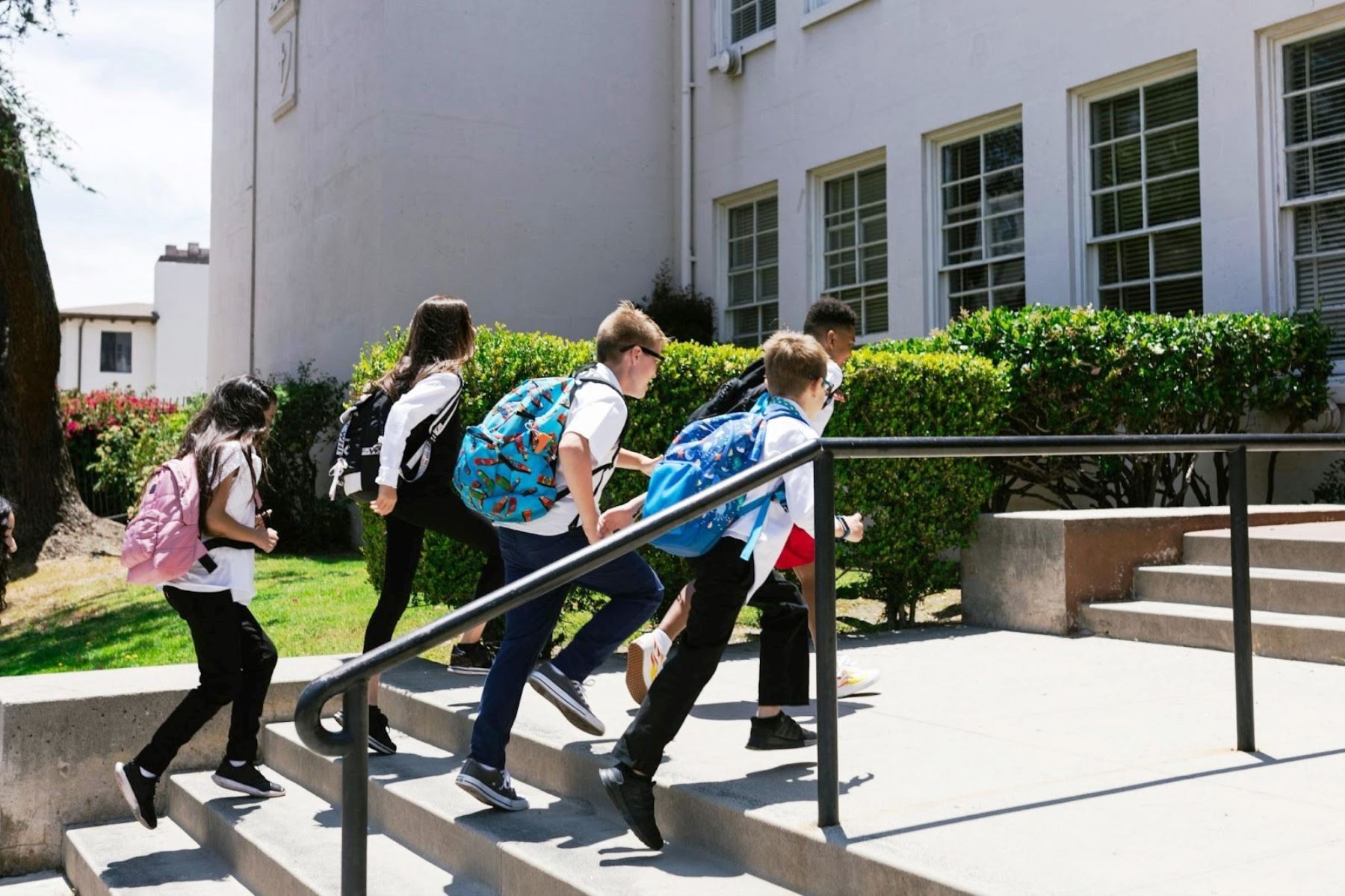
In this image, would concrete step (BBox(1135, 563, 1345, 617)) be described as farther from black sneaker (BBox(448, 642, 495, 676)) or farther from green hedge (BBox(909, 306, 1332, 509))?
black sneaker (BBox(448, 642, 495, 676))

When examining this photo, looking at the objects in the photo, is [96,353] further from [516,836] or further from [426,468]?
[516,836]

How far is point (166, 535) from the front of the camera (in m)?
4.96

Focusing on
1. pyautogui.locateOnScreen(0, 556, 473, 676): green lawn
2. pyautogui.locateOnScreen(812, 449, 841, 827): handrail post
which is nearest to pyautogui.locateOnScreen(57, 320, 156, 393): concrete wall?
pyautogui.locateOnScreen(0, 556, 473, 676): green lawn

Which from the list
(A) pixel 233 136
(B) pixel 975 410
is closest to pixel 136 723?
(B) pixel 975 410

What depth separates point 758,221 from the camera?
15523 millimetres

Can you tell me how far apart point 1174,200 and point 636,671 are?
7.85 metres

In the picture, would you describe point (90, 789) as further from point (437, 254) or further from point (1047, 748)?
point (437, 254)

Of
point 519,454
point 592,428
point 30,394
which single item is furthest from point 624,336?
point 30,394

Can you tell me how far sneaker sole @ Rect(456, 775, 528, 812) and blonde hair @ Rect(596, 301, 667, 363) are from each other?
154 cm

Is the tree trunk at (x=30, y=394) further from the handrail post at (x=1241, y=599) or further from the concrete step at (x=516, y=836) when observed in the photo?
the handrail post at (x=1241, y=599)

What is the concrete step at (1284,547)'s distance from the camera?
6684 mm

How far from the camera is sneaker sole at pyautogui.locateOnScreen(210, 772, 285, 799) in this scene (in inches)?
215

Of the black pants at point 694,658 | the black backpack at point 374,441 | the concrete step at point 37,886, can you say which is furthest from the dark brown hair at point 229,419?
the black pants at point 694,658

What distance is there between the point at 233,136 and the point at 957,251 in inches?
507
